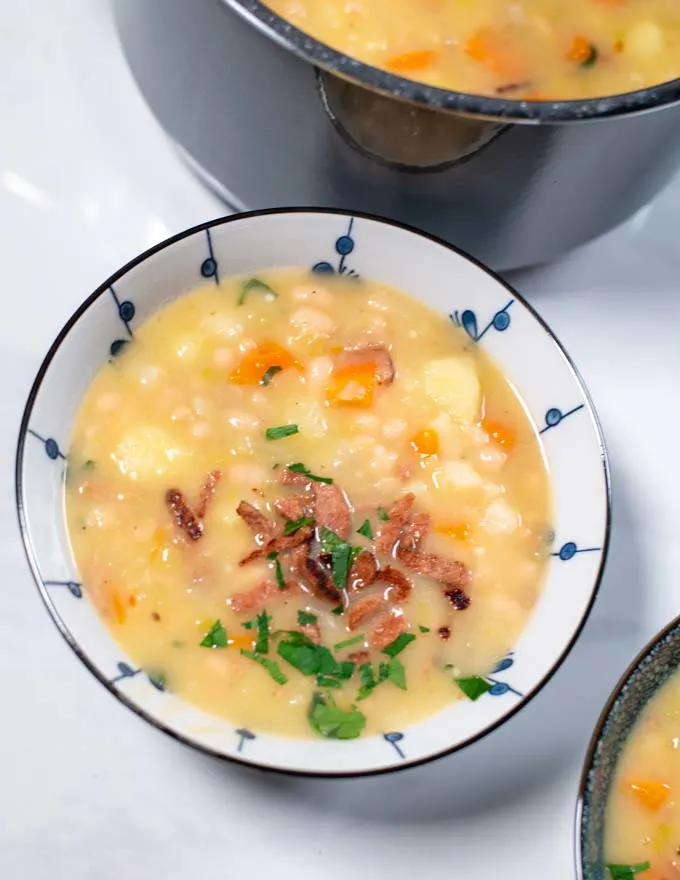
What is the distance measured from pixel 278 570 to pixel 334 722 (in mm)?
225

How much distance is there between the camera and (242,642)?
160 centimetres

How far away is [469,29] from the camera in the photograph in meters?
1.78

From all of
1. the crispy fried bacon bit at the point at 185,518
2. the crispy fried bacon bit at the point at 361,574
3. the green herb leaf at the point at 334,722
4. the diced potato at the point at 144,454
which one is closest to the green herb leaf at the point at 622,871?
the green herb leaf at the point at 334,722

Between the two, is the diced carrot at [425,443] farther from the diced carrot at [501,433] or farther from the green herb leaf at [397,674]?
the green herb leaf at [397,674]

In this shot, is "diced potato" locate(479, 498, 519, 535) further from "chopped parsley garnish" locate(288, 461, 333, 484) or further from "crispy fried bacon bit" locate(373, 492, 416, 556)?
"chopped parsley garnish" locate(288, 461, 333, 484)

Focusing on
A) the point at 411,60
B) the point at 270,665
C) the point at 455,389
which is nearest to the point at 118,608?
the point at 270,665

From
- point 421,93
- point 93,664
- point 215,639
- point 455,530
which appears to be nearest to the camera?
point 421,93

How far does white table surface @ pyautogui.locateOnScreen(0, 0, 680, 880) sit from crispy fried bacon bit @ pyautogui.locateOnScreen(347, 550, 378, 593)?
32 centimetres

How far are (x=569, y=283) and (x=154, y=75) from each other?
0.79 meters

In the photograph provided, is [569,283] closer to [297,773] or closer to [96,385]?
[96,385]

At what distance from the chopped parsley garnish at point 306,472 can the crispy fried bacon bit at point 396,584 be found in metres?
0.16

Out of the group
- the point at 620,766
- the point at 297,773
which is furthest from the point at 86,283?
the point at 620,766

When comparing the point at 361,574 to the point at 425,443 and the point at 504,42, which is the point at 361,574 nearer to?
the point at 425,443

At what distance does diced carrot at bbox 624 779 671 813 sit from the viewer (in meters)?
1.64
